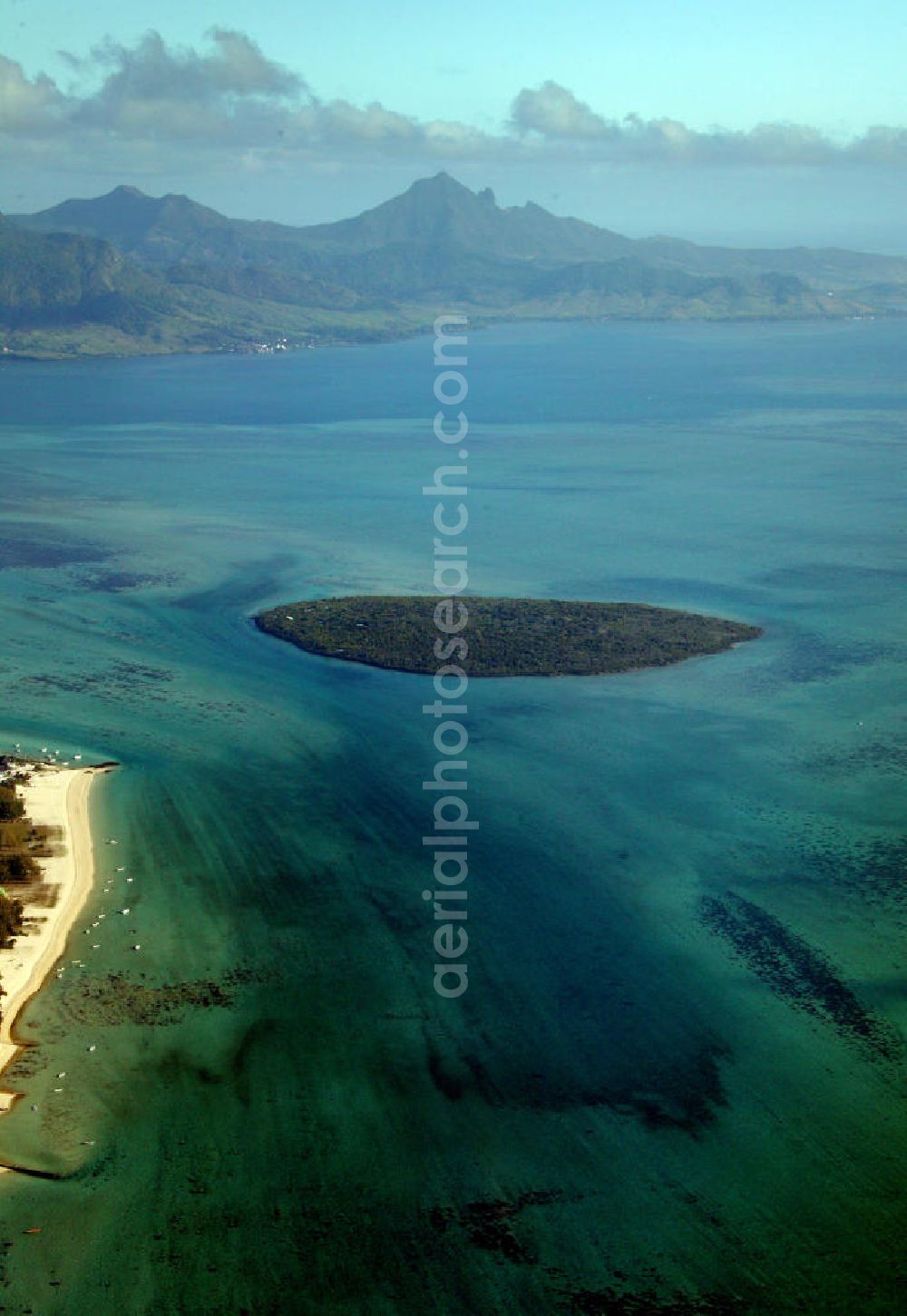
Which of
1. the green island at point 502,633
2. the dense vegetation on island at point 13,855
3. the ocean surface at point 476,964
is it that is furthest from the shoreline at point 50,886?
the green island at point 502,633

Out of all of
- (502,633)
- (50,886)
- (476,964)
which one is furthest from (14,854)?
(502,633)

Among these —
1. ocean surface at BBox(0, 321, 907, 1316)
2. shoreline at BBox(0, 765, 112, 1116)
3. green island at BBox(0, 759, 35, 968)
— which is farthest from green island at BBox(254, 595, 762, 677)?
green island at BBox(0, 759, 35, 968)

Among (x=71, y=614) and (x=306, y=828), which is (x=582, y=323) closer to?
(x=71, y=614)

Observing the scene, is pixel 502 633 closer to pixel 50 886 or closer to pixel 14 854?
pixel 14 854

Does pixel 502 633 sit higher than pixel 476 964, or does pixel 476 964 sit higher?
pixel 502 633

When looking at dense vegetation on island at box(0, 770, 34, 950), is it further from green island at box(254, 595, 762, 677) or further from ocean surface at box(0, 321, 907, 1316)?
green island at box(254, 595, 762, 677)

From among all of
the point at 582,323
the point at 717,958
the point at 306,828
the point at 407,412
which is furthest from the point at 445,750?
the point at 582,323

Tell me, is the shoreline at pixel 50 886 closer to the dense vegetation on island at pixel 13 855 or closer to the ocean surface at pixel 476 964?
the dense vegetation on island at pixel 13 855
